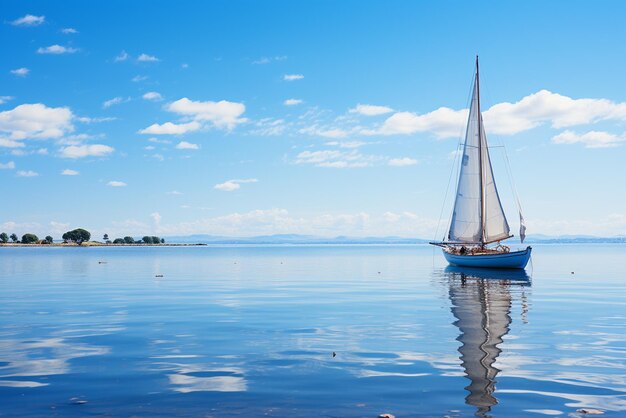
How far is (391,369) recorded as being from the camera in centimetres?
1845

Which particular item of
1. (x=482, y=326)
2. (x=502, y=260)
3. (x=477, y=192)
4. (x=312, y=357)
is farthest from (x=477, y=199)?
(x=312, y=357)

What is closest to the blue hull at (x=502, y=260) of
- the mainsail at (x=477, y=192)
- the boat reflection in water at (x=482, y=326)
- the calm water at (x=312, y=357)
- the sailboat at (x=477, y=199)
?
the sailboat at (x=477, y=199)

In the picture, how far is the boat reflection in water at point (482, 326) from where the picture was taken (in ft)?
51.9

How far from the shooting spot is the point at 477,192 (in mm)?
84188

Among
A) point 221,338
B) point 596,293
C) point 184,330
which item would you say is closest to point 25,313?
point 184,330

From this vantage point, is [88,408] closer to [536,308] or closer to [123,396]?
[123,396]

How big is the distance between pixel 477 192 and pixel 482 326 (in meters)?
58.9

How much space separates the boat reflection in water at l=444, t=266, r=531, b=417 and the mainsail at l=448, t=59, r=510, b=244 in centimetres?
2672

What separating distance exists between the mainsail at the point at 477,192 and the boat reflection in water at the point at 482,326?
26.7m

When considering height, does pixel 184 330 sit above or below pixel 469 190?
below

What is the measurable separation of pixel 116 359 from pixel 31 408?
20.2 feet

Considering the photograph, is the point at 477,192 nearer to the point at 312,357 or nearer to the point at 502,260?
the point at 502,260

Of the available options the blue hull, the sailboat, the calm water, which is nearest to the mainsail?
the sailboat

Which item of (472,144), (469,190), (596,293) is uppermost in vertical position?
(472,144)
